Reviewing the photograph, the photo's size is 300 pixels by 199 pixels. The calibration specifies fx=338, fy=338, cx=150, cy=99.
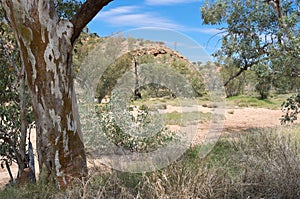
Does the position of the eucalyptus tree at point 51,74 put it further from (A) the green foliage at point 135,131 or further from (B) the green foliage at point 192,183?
(A) the green foliage at point 135,131

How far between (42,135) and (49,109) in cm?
30

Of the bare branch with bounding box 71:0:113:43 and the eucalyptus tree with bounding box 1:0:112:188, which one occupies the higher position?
the bare branch with bounding box 71:0:113:43

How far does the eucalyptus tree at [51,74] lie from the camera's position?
3.29 meters

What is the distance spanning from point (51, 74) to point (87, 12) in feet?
2.39

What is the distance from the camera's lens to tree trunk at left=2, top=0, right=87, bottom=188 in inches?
130

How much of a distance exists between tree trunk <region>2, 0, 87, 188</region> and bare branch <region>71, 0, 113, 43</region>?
3.6 inches

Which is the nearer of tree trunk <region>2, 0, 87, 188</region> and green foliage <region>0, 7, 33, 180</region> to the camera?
tree trunk <region>2, 0, 87, 188</region>

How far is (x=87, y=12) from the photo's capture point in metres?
3.43

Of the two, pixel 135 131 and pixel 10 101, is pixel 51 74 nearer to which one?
pixel 10 101

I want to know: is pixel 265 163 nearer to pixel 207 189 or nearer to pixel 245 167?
pixel 245 167

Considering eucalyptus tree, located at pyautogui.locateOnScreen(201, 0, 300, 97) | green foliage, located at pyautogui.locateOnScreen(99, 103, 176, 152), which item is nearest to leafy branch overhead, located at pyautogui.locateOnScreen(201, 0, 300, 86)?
eucalyptus tree, located at pyautogui.locateOnScreen(201, 0, 300, 97)

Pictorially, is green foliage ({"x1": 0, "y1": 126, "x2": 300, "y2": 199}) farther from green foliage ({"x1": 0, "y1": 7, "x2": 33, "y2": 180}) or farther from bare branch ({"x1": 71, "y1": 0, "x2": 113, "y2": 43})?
bare branch ({"x1": 71, "y1": 0, "x2": 113, "y2": 43})

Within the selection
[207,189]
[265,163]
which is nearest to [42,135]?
[207,189]

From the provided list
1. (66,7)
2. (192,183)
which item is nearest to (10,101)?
(66,7)
